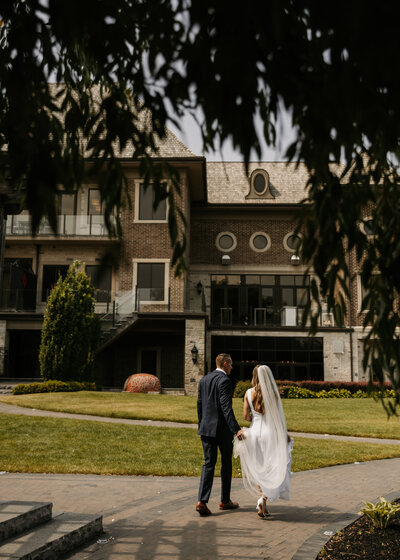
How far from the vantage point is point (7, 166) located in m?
3.04

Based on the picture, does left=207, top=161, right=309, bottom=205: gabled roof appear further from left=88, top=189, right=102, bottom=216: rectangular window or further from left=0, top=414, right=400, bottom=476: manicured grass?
left=0, top=414, right=400, bottom=476: manicured grass

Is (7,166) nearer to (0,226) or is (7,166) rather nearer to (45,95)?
(45,95)

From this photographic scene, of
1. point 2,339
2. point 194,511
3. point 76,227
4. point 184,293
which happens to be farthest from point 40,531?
point 76,227

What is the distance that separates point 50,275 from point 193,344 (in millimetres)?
8254

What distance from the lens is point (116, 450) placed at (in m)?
12.0

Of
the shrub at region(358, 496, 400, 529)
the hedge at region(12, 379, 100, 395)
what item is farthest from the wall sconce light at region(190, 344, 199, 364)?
the shrub at region(358, 496, 400, 529)

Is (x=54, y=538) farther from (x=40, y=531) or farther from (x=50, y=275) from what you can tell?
(x=50, y=275)

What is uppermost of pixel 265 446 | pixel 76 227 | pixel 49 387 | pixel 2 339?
pixel 76 227

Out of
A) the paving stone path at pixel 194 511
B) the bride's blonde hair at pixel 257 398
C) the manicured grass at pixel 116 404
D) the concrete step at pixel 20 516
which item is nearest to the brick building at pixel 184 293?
the manicured grass at pixel 116 404

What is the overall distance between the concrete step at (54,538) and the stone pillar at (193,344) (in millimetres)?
20220

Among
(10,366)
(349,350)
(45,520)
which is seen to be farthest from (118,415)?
(349,350)

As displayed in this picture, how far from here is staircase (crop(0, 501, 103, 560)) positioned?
16.0 feet

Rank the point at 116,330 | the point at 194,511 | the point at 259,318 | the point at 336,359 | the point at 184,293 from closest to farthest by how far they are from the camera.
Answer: the point at 194,511 < the point at 116,330 < the point at 184,293 < the point at 336,359 < the point at 259,318

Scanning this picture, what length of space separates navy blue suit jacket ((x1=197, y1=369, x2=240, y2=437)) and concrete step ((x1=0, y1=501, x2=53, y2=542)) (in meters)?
2.26
